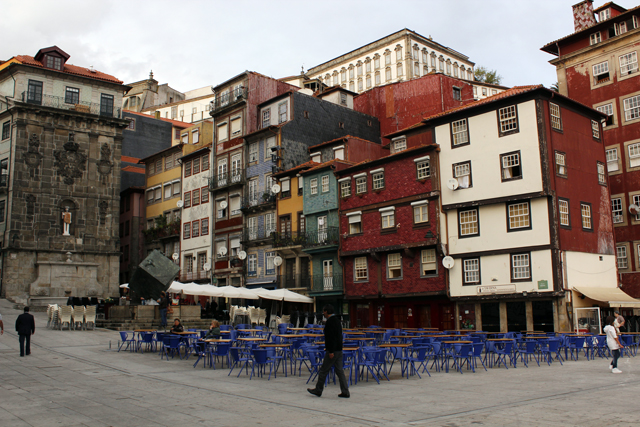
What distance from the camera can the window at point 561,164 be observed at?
30.1 m

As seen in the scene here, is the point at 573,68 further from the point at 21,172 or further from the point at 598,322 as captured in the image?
the point at 21,172

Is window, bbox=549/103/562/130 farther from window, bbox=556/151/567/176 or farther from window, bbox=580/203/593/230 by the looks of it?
window, bbox=580/203/593/230

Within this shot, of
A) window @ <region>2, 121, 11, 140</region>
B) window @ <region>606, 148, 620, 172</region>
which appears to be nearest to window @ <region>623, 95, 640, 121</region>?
→ window @ <region>606, 148, 620, 172</region>

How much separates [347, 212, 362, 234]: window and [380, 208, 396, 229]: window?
81.0 inches

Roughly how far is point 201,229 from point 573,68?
32.1 metres

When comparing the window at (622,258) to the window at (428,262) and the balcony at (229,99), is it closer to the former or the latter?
the window at (428,262)

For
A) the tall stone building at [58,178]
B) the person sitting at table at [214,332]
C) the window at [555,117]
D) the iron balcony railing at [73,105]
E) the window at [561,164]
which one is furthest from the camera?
the iron balcony railing at [73,105]

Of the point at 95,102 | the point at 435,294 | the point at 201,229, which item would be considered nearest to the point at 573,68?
the point at 435,294

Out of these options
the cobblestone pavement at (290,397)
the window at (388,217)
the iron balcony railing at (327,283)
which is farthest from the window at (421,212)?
the cobblestone pavement at (290,397)

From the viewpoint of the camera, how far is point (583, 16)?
41469mm

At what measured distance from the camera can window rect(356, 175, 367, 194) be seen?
3788cm

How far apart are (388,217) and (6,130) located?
35490 mm

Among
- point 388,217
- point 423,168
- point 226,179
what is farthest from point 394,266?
point 226,179

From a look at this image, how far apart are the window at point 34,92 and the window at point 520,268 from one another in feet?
138
